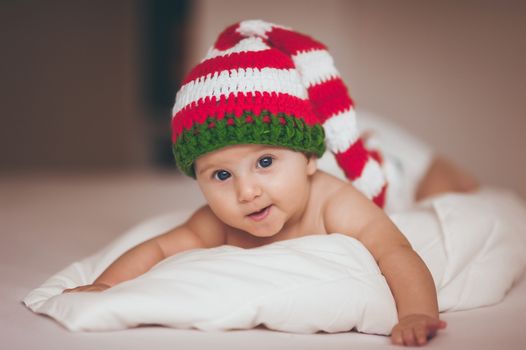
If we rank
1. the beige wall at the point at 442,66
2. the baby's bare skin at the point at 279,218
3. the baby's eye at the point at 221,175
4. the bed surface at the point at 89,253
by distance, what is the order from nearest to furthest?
1. the bed surface at the point at 89,253
2. the baby's bare skin at the point at 279,218
3. the baby's eye at the point at 221,175
4. the beige wall at the point at 442,66

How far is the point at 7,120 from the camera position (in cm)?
512

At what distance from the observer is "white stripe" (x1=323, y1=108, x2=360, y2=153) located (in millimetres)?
1195

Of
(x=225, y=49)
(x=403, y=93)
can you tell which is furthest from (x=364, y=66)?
(x=225, y=49)

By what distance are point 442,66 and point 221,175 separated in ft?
7.31

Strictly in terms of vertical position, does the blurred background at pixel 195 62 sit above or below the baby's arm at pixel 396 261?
above

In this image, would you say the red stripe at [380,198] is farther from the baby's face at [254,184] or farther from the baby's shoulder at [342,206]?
the baby's face at [254,184]

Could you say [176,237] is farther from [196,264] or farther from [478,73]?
[478,73]

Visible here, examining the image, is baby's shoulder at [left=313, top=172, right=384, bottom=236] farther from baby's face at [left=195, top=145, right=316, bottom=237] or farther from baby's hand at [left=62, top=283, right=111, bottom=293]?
baby's hand at [left=62, top=283, right=111, bottom=293]

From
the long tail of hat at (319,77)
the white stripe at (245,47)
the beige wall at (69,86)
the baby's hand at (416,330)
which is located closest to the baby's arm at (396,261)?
the baby's hand at (416,330)

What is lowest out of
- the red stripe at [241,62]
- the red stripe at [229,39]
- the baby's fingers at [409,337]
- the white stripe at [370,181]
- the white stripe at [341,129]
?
the baby's fingers at [409,337]

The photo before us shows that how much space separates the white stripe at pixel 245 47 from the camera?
1.11m

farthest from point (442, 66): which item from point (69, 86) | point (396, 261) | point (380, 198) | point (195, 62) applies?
point (69, 86)

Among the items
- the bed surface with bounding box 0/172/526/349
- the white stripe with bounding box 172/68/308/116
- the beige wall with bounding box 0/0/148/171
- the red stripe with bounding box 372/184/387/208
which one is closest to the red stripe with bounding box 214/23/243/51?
the white stripe with bounding box 172/68/308/116

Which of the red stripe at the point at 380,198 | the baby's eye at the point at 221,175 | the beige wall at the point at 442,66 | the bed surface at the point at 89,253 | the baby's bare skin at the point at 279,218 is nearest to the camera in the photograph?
the bed surface at the point at 89,253
